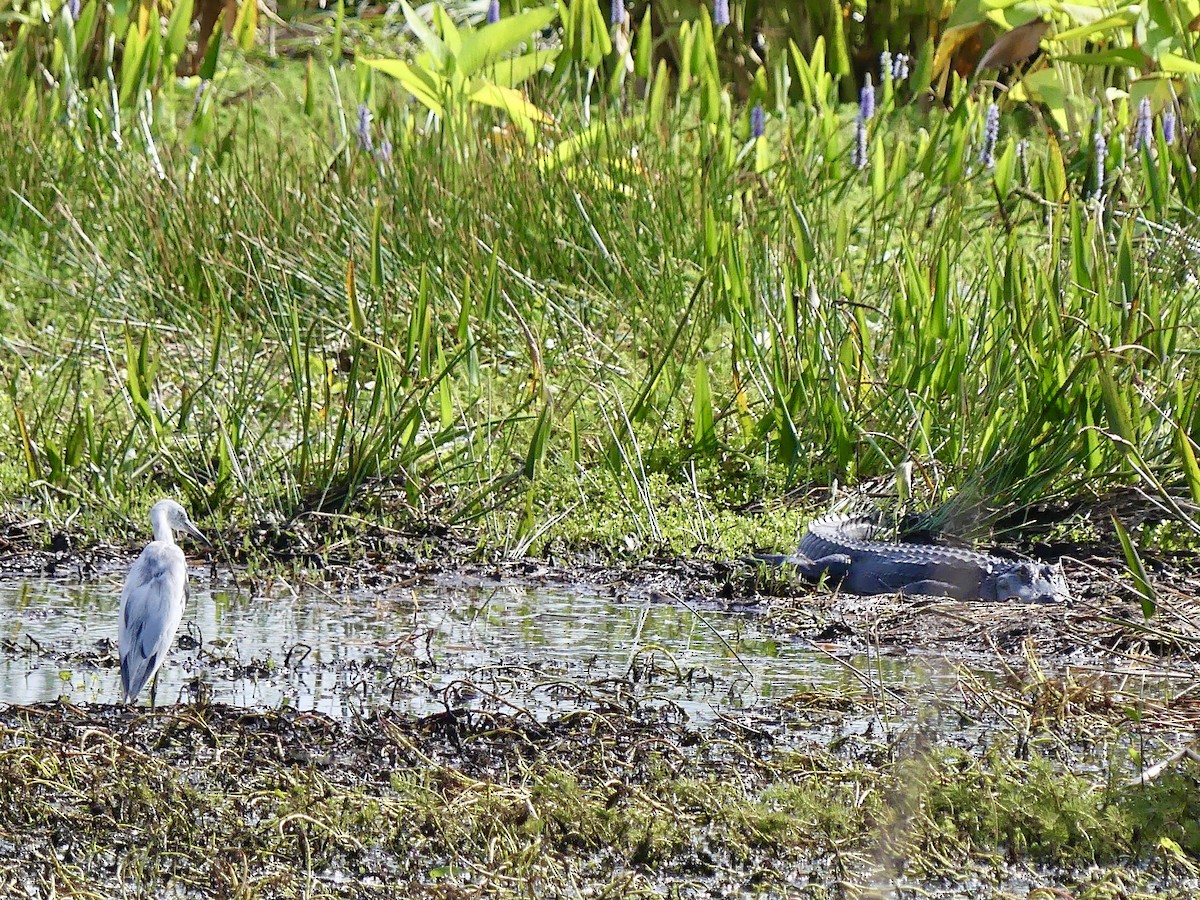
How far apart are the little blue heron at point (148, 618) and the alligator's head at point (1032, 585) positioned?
2.13 m

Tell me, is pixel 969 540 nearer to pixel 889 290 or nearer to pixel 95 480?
pixel 889 290

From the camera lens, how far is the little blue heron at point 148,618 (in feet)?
12.1

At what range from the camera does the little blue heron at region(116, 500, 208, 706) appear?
3.69m

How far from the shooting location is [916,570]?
192 inches

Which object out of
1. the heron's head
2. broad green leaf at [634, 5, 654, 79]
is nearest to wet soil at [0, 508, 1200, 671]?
the heron's head

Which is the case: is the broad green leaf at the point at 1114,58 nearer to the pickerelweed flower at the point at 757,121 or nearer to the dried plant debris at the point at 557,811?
the pickerelweed flower at the point at 757,121

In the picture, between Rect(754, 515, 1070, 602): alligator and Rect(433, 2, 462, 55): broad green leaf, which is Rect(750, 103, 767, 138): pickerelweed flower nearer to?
Rect(433, 2, 462, 55): broad green leaf

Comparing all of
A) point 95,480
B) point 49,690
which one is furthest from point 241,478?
point 49,690

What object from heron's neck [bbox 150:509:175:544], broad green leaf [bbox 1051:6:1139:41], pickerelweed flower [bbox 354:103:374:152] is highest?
broad green leaf [bbox 1051:6:1139:41]

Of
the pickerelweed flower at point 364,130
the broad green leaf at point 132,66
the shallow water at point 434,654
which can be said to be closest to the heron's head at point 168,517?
the shallow water at point 434,654

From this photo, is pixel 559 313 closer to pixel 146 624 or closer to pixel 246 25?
pixel 146 624

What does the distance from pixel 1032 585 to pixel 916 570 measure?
334mm

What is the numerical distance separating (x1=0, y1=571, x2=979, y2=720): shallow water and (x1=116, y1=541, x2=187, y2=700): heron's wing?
0.11 meters

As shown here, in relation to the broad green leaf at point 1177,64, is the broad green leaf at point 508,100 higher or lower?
lower
